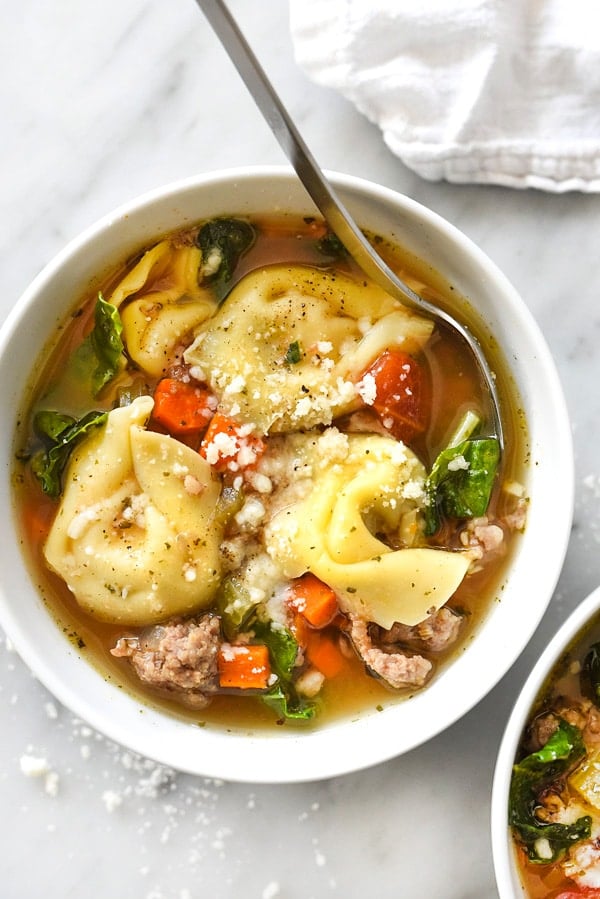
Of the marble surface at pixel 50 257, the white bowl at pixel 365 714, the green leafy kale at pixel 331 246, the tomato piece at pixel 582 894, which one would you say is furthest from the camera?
the marble surface at pixel 50 257

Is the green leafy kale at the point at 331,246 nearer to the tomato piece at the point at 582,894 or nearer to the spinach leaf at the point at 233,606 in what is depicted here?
the spinach leaf at the point at 233,606

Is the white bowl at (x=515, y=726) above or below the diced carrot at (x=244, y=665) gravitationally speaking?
below

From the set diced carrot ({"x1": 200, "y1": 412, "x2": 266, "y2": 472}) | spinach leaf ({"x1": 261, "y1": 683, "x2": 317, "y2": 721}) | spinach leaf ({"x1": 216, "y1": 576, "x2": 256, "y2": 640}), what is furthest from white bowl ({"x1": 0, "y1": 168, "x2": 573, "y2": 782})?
diced carrot ({"x1": 200, "y1": 412, "x2": 266, "y2": 472})

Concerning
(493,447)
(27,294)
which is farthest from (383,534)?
(27,294)

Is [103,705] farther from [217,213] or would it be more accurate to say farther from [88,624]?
[217,213]

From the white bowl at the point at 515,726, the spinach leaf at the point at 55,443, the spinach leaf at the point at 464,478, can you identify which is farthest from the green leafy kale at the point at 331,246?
the white bowl at the point at 515,726

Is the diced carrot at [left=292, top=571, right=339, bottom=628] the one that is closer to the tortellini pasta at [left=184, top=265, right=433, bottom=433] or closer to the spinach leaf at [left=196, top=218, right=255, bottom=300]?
the tortellini pasta at [left=184, top=265, right=433, bottom=433]
